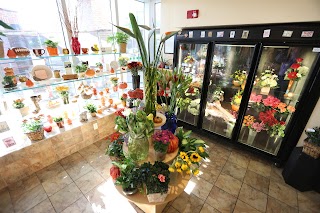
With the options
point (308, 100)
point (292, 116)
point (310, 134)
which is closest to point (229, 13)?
point (308, 100)

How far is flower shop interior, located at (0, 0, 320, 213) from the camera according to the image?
1256mm

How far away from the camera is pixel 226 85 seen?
2.33 m

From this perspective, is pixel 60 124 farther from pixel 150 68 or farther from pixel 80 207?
pixel 150 68

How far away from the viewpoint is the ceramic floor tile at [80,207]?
1.46 meters

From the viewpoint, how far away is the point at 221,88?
2.37 m

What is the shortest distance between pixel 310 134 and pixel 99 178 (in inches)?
94.6

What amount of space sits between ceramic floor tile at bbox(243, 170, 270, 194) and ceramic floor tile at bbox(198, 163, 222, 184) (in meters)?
0.33

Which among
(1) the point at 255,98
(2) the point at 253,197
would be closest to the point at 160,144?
(2) the point at 253,197

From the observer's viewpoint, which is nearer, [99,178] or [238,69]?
[99,178]

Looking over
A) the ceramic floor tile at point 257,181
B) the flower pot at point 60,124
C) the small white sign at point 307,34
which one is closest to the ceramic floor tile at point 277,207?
the ceramic floor tile at point 257,181

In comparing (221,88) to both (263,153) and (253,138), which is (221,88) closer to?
(253,138)

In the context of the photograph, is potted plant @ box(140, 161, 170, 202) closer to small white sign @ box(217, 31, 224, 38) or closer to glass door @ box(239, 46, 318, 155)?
glass door @ box(239, 46, 318, 155)

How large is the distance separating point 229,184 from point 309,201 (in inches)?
32.0

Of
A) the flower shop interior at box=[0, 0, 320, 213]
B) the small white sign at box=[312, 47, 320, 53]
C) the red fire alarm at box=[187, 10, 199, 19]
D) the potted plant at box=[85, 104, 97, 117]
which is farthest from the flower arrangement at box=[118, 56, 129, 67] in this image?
the small white sign at box=[312, 47, 320, 53]
